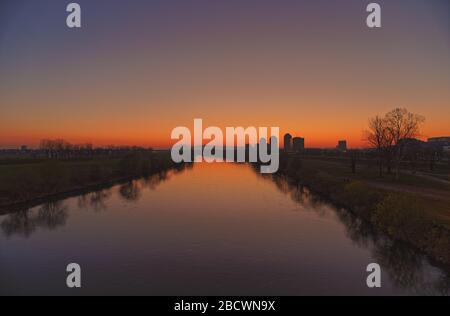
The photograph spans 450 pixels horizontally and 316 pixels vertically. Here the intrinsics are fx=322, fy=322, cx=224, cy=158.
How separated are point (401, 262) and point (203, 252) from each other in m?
13.3

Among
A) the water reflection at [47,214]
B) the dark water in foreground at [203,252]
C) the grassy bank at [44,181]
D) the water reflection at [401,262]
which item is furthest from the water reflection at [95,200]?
the water reflection at [401,262]

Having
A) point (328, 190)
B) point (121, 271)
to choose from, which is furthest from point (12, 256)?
point (328, 190)

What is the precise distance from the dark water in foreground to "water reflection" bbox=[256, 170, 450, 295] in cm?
6

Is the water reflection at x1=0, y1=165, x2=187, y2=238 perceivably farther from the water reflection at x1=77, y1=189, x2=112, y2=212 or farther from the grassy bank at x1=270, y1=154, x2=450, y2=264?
the grassy bank at x1=270, y1=154, x2=450, y2=264

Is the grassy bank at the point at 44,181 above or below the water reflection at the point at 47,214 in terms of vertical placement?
above

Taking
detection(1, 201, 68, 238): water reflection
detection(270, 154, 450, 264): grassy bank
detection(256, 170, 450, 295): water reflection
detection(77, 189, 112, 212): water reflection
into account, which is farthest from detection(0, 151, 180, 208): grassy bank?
detection(270, 154, 450, 264): grassy bank

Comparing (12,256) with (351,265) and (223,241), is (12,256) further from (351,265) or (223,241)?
(351,265)

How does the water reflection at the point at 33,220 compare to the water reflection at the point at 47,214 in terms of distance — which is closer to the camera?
the water reflection at the point at 33,220

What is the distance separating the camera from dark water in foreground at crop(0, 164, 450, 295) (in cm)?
1797

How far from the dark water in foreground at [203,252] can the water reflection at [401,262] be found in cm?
6

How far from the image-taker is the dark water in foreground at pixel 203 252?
59.0ft

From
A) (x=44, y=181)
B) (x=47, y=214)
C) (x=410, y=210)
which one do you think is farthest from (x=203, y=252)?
(x=44, y=181)

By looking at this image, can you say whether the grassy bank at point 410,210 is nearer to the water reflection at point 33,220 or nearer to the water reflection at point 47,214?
the water reflection at point 47,214
